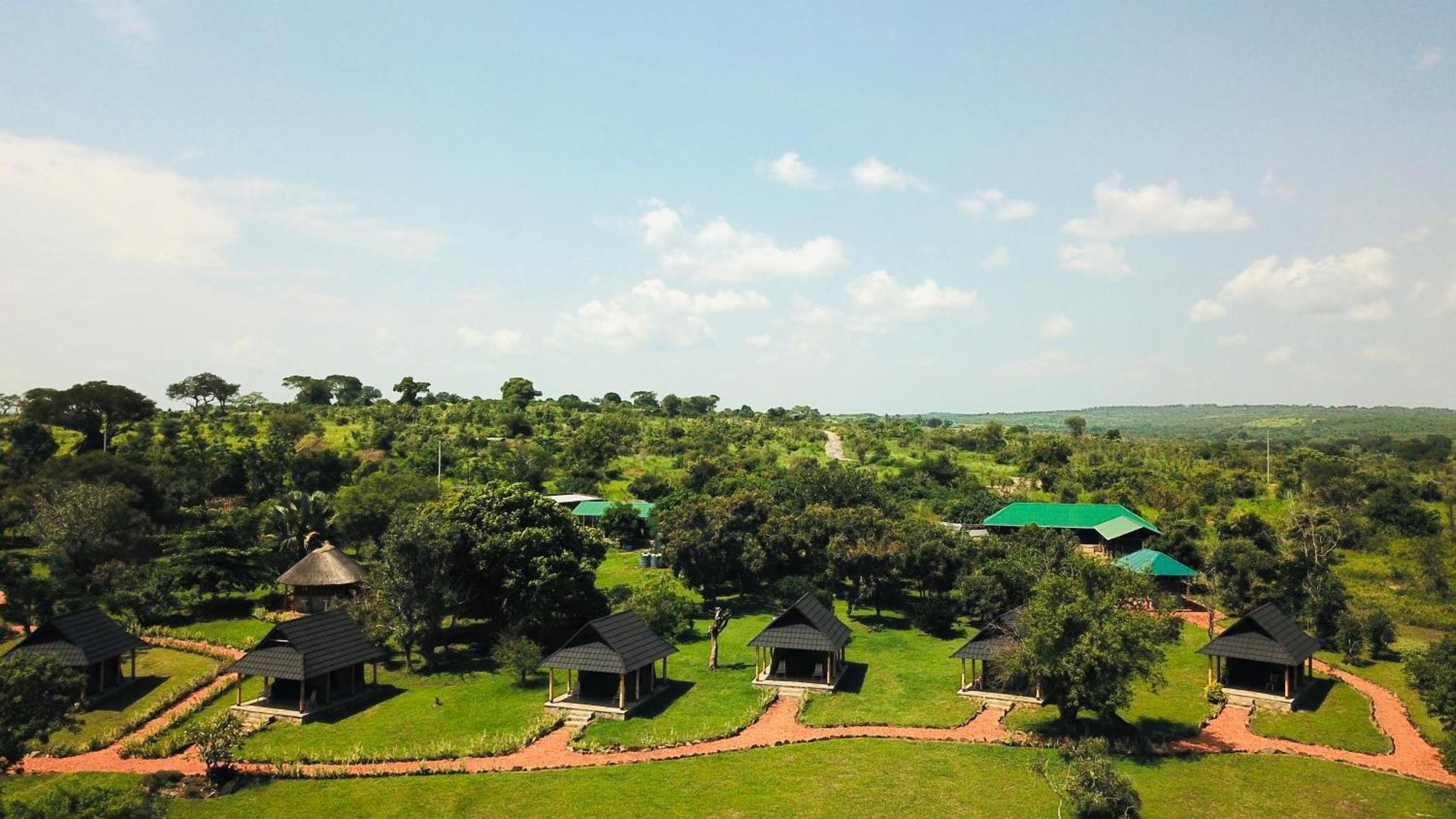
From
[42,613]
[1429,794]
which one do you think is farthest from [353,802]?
[1429,794]

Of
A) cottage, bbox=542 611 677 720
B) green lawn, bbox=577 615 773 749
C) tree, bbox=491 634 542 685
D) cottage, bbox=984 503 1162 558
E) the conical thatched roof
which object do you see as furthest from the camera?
cottage, bbox=984 503 1162 558

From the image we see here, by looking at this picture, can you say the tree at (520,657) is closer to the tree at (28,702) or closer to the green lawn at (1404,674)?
the tree at (28,702)

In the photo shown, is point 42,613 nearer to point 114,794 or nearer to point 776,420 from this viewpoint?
point 114,794

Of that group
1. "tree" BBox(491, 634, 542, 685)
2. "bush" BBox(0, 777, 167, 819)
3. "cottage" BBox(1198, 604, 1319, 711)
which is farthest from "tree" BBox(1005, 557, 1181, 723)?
"bush" BBox(0, 777, 167, 819)

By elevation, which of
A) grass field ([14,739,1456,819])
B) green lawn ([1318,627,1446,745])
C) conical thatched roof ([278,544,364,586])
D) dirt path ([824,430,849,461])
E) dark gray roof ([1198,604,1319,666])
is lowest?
green lawn ([1318,627,1446,745])

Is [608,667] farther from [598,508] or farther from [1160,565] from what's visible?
[598,508]

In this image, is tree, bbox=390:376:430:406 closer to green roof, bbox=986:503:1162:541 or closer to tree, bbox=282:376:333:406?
tree, bbox=282:376:333:406
